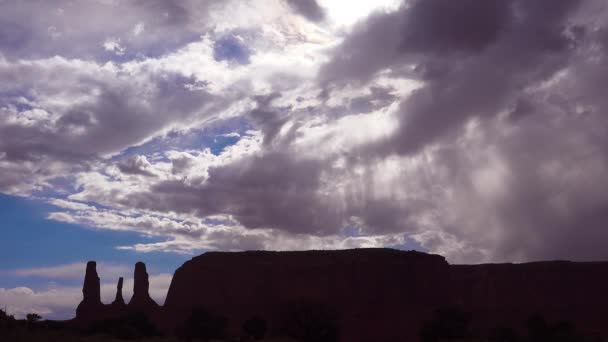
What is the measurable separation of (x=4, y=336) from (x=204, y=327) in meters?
52.1

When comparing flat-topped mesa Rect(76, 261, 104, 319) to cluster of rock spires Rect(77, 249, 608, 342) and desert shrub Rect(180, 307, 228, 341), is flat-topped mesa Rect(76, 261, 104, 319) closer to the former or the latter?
cluster of rock spires Rect(77, 249, 608, 342)

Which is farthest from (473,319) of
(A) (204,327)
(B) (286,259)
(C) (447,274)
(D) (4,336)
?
(D) (4,336)

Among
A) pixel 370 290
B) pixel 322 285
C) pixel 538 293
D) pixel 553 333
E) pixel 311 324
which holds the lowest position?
pixel 553 333

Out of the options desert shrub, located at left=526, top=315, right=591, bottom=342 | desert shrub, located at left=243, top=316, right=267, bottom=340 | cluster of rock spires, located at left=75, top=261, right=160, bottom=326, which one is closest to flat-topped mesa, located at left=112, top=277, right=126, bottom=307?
cluster of rock spires, located at left=75, top=261, right=160, bottom=326

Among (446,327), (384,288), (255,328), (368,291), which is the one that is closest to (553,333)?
(446,327)

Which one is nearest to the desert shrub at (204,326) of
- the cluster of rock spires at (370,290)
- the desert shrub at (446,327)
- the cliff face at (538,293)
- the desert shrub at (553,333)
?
the cluster of rock spires at (370,290)

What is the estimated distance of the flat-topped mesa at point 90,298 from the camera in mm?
100938

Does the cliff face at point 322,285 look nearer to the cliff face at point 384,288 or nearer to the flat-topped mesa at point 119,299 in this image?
the cliff face at point 384,288

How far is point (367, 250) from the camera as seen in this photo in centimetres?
11044

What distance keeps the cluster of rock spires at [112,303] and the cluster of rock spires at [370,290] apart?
155mm

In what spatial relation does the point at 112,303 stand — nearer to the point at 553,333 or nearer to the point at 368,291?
the point at 368,291

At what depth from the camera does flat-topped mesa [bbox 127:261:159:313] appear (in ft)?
349

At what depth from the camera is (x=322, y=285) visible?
106688mm

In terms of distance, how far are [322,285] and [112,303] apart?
108 feet
